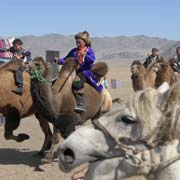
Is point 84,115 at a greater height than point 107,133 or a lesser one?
lesser

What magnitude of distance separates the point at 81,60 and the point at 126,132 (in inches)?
229

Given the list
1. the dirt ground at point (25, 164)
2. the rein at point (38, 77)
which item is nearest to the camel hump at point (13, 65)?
the rein at point (38, 77)

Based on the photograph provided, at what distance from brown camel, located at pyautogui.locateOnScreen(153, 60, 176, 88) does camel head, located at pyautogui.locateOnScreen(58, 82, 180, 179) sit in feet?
26.0

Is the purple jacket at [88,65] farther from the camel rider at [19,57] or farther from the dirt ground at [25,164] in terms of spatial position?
the dirt ground at [25,164]

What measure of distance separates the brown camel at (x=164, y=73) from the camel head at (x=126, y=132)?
26.0 feet

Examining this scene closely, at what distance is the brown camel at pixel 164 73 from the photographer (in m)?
11.4

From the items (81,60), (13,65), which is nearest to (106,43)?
(13,65)

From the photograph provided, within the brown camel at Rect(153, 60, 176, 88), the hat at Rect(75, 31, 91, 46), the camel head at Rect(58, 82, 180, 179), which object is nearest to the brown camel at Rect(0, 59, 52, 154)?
the hat at Rect(75, 31, 91, 46)

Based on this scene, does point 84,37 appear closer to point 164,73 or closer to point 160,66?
point 164,73

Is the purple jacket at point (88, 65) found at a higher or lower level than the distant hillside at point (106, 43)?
higher

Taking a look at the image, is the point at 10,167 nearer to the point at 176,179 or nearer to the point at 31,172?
the point at 31,172

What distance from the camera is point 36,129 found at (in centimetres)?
1363

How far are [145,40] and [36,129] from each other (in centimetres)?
18145

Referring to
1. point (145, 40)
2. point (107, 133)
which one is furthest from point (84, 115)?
point (145, 40)
